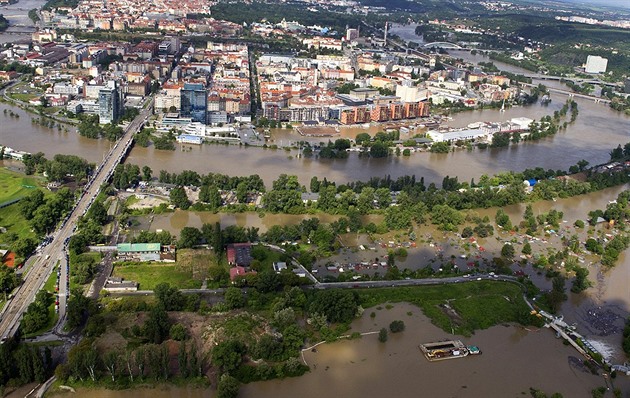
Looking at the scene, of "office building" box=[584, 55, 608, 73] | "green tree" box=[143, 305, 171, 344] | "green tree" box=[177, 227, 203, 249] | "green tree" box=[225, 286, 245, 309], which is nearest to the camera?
"green tree" box=[143, 305, 171, 344]

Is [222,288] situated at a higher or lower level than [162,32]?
lower

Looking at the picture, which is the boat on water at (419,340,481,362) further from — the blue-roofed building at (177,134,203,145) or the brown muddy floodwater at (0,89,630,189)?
the blue-roofed building at (177,134,203,145)

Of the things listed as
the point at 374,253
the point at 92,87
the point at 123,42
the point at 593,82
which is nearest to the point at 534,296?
the point at 374,253

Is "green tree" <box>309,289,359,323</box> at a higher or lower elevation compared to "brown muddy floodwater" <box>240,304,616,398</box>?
higher

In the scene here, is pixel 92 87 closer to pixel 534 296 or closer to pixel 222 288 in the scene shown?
pixel 222 288

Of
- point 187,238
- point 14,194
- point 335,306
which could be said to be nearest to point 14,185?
point 14,194

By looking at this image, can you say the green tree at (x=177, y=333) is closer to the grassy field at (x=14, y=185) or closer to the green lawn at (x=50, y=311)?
the green lawn at (x=50, y=311)

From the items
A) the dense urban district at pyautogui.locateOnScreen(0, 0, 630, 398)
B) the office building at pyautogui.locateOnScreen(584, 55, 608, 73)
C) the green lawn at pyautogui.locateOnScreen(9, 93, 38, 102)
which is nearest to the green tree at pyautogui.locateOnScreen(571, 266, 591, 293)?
the dense urban district at pyautogui.locateOnScreen(0, 0, 630, 398)

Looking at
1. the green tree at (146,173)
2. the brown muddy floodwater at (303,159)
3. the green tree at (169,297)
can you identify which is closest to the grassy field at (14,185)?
the brown muddy floodwater at (303,159)
